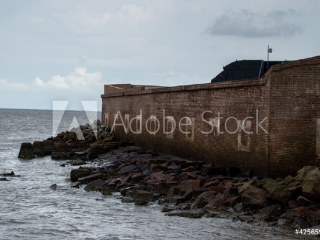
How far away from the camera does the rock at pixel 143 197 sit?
424 inches

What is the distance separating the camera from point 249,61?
78.4ft

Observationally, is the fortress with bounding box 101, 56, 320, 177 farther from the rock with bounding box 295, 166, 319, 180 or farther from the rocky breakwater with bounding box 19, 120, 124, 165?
the rocky breakwater with bounding box 19, 120, 124, 165

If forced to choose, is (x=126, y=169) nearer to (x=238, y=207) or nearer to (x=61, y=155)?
(x=238, y=207)

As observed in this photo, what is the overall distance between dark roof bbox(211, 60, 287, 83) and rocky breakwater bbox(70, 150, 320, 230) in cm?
991

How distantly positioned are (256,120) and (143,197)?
13.0 feet

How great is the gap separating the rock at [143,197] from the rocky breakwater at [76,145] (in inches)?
384

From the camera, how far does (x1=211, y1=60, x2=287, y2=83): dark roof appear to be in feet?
75.0

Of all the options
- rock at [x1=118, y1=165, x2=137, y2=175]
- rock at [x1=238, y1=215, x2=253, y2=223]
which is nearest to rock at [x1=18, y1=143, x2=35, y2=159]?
rock at [x1=118, y1=165, x2=137, y2=175]

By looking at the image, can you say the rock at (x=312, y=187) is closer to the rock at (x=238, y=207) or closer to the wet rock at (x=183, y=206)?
the rock at (x=238, y=207)

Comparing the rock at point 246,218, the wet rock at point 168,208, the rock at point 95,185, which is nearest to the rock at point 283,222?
the rock at point 246,218

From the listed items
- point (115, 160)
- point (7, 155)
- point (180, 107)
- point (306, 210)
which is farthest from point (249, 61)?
point (306, 210)

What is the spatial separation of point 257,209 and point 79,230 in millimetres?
3814

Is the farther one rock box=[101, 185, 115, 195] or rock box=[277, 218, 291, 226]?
rock box=[101, 185, 115, 195]

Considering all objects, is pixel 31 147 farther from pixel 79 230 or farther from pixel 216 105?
pixel 79 230
